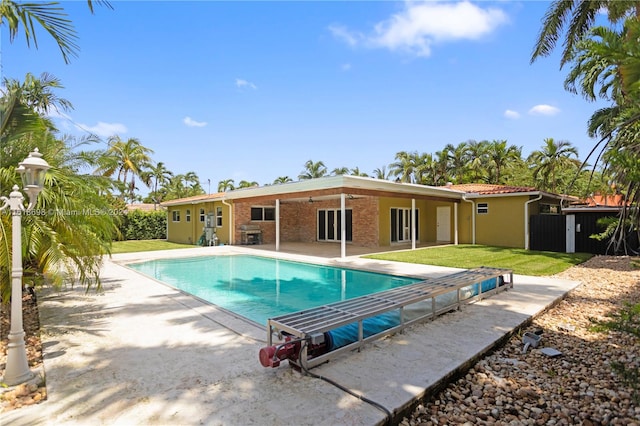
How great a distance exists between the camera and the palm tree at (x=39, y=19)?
13.4ft

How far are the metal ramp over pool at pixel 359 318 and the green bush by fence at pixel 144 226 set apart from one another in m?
24.2

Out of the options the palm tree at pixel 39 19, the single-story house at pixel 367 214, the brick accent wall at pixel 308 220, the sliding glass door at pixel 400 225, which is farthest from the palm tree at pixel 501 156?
the palm tree at pixel 39 19

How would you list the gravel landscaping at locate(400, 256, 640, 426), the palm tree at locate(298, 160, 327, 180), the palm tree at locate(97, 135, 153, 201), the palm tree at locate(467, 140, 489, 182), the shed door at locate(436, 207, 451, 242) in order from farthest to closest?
the palm tree at locate(298, 160, 327, 180)
the palm tree at locate(467, 140, 489, 182)
the palm tree at locate(97, 135, 153, 201)
the shed door at locate(436, 207, 451, 242)
the gravel landscaping at locate(400, 256, 640, 426)

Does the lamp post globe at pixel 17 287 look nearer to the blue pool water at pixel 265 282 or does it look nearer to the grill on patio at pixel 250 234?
the blue pool water at pixel 265 282

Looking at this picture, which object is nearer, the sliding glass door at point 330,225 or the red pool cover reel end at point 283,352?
the red pool cover reel end at point 283,352

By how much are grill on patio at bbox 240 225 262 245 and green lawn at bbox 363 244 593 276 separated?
8.92 meters

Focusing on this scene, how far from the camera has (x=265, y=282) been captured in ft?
34.0

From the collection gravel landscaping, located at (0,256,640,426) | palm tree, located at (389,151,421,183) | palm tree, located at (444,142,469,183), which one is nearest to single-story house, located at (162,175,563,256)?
gravel landscaping, located at (0,256,640,426)

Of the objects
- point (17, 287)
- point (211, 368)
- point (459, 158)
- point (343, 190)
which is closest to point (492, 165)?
point (459, 158)

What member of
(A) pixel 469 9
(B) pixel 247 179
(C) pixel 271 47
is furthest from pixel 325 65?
(B) pixel 247 179

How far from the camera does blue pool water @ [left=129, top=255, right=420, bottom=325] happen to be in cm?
787

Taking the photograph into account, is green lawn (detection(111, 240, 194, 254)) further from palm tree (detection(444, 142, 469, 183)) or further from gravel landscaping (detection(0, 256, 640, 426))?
palm tree (detection(444, 142, 469, 183))

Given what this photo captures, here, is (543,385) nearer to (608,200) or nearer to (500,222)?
(500,222)

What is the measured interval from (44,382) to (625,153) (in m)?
5.82
